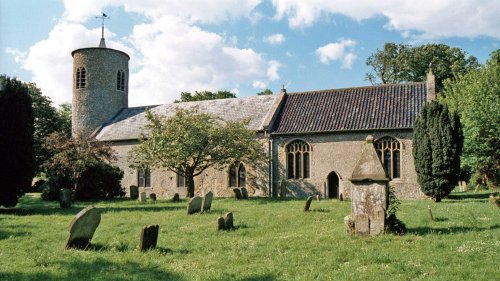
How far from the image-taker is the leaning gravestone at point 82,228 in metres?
10.6

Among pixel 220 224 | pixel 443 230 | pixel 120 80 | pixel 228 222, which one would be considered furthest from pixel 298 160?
pixel 120 80

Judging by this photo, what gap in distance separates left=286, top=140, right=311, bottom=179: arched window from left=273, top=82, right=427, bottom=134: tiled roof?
3.22 ft

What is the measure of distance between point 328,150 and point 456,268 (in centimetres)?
2036

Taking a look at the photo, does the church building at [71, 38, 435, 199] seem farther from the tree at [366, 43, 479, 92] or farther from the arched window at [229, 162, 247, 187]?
the tree at [366, 43, 479, 92]

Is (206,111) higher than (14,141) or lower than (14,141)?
higher

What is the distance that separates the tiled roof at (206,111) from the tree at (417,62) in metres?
23.2

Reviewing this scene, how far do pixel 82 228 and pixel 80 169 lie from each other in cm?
1740

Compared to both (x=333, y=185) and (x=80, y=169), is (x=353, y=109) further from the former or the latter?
(x=80, y=169)

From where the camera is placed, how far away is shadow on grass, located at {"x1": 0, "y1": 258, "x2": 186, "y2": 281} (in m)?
7.94

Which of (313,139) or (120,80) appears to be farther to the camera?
(120,80)

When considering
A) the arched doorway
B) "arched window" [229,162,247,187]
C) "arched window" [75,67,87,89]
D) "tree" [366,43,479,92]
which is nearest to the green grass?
the arched doorway

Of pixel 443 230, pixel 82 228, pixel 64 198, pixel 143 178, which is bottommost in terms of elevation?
pixel 443 230

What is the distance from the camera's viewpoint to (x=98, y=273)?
27.0ft

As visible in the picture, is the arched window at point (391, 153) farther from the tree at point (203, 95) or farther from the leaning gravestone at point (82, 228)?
the tree at point (203, 95)
